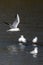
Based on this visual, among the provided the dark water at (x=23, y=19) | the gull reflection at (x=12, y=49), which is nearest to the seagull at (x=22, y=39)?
the dark water at (x=23, y=19)

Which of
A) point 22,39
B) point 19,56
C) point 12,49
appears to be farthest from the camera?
point 22,39

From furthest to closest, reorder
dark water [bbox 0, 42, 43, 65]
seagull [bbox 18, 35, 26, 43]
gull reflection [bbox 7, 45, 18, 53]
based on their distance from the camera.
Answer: seagull [bbox 18, 35, 26, 43] → gull reflection [bbox 7, 45, 18, 53] → dark water [bbox 0, 42, 43, 65]

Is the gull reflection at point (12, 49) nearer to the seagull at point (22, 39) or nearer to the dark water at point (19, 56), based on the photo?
the dark water at point (19, 56)

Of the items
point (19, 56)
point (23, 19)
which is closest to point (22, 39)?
point (23, 19)

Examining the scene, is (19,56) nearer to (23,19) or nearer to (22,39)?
(22,39)

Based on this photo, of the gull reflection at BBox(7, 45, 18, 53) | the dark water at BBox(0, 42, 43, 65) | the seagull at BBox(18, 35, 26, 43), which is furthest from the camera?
the seagull at BBox(18, 35, 26, 43)

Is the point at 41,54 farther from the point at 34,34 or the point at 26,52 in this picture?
the point at 34,34

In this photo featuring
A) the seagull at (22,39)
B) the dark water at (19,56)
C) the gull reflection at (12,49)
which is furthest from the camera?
the seagull at (22,39)

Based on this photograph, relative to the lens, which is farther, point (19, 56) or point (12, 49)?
point (12, 49)

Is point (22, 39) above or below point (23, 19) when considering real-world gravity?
below

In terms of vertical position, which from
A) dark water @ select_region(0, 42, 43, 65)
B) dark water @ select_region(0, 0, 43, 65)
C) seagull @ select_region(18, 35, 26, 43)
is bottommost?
dark water @ select_region(0, 42, 43, 65)

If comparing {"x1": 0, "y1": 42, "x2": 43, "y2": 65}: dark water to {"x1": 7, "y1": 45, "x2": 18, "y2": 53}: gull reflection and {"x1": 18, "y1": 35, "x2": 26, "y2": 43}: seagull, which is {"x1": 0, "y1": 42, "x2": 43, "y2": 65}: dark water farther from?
{"x1": 18, "y1": 35, "x2": 26, "y2": 43}: seagull

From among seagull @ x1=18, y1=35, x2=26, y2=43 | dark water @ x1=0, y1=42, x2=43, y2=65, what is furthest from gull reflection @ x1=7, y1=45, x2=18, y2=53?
seagull @ x1=18, y1=35, x2=26, y2=43

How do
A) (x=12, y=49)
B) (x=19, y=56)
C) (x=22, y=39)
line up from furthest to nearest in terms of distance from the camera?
1. (x=22, y=39)
2. (x=12, y=49)
3. (x=19, y=56)
